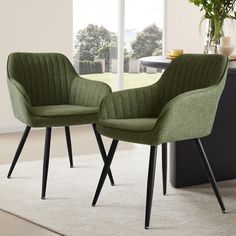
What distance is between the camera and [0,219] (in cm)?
327

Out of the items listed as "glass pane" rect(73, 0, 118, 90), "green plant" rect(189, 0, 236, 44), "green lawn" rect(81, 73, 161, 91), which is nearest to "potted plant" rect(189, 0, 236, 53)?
"green plant" rect(189, 0, 236, 44)

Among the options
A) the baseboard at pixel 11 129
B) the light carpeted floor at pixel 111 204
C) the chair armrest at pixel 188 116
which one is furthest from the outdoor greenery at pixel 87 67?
the chair armrest at pixel 188 116

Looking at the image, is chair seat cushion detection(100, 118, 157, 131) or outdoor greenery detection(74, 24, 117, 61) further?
outdoor greenery detection(74, 24, 117, 61)

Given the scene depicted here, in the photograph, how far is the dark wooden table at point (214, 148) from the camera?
3.89 metres

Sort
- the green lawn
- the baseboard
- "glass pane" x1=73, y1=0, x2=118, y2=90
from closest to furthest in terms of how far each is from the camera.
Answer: the baseboard → "glass pane" x1=73, y1=0, x2=118, y2=90 → the green lawn

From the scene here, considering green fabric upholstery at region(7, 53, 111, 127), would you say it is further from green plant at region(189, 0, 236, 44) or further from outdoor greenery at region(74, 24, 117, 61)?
outdoor greenery at region(74, 24, 117, 61)

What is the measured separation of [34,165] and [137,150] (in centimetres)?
93

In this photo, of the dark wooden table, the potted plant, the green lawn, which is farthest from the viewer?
the green lawn

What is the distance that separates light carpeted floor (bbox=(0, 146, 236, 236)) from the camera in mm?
3109

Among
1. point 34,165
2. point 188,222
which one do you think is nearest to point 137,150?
point 34,165

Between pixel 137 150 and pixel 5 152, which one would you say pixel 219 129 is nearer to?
pixel 137 150

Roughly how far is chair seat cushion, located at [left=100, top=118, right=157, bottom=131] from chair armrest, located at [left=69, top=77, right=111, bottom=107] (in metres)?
0.50

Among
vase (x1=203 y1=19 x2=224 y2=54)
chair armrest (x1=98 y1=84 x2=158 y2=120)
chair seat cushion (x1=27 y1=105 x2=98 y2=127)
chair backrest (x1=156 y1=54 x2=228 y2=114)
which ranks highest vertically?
vase (x1=203 y1=19 x2=224 y2=54)

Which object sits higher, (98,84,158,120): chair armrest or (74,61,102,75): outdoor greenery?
(98,84,158,120): chair armrest
